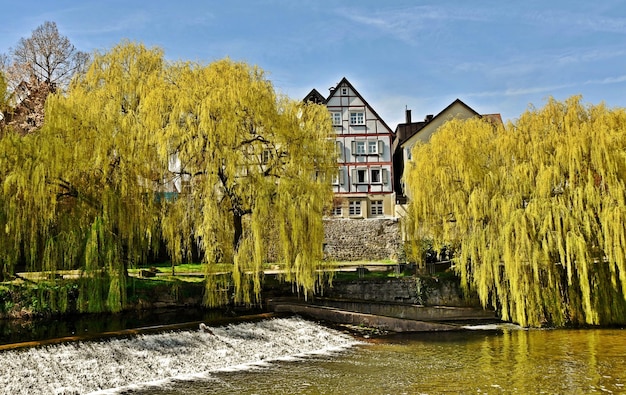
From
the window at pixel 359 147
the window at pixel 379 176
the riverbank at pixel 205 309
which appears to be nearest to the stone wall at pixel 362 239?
the window at pixel 379 176

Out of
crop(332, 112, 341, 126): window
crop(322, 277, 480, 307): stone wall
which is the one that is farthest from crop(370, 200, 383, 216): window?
crop(322, 277, 480, 307): stone wall

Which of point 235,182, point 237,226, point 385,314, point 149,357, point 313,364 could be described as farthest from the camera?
point 385,314

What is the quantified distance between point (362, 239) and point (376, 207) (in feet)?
16.5

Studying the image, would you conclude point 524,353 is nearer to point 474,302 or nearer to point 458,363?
point 458,363

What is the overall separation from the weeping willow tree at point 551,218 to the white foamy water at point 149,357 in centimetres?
596

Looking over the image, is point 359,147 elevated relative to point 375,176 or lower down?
elevated

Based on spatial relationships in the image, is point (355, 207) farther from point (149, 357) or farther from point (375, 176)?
point (149, 357)

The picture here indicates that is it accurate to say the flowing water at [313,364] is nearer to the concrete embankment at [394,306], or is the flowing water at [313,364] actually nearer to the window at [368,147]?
the concrete embankment at [394,306]

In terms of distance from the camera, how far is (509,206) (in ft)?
60.4

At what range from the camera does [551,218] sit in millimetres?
17578

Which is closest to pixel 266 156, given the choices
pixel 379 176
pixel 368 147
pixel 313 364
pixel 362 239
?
pixel 313 364

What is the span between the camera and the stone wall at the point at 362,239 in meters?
33.9

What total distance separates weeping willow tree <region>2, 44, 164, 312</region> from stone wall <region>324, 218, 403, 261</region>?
17.8m

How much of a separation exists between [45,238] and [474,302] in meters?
15.5
